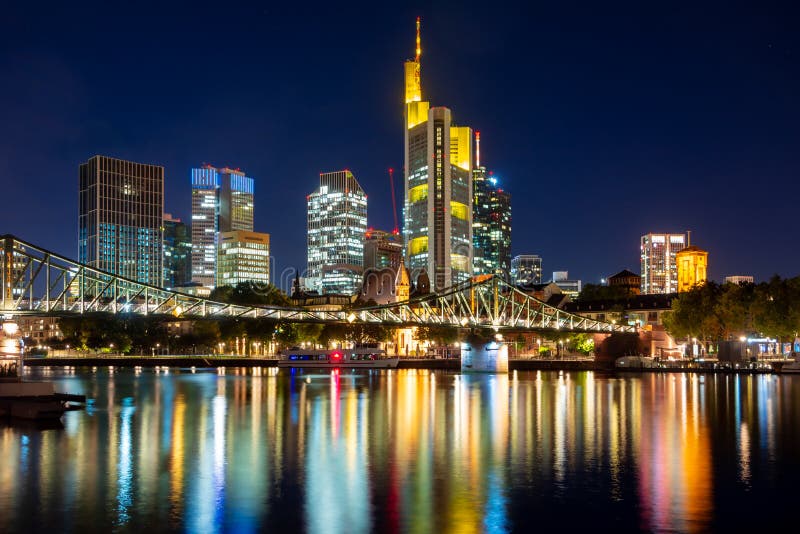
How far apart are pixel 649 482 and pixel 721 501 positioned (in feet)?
8.85

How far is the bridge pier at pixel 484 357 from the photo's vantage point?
10444cm

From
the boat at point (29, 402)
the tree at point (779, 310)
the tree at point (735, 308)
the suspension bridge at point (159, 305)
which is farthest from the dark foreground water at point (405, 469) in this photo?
the tree at point (735, 308)

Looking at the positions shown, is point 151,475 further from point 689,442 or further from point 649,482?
point 689,442

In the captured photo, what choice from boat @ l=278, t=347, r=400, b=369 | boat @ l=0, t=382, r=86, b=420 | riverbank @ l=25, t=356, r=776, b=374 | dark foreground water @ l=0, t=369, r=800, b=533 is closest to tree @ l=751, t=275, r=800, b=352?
riverbank @ l=25, t=356, r=776, b=374

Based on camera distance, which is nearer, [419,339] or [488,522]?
[488,522]

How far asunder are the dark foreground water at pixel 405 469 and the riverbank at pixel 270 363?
52.1 meters

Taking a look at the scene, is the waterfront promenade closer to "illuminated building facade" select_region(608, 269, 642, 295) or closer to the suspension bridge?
the suspension bridge

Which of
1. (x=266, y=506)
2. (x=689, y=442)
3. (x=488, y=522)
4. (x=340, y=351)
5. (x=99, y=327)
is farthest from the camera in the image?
(x=99, y=327)

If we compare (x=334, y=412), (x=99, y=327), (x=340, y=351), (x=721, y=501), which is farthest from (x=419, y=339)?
(x=721, y=501)

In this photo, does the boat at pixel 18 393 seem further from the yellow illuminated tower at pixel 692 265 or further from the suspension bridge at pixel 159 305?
the yellow illuminated tower at pixel 692 265

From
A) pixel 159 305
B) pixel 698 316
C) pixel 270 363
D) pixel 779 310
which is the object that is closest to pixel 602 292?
pixel 698 316

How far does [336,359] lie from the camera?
410 ft

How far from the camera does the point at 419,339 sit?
5955 inches

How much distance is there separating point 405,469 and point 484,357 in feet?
267
